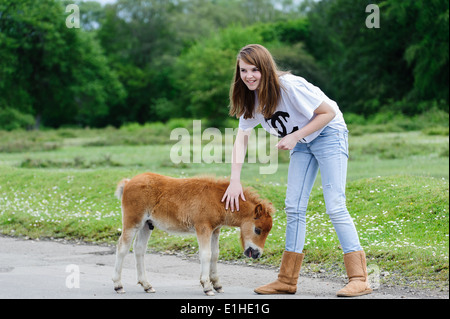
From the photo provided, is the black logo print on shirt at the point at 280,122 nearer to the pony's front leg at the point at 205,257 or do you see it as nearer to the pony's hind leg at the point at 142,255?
the pony's front leg at the point at 205,257

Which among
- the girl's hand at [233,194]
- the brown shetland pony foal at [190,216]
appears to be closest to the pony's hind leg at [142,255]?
the brown shetland pony foal at [190,216]

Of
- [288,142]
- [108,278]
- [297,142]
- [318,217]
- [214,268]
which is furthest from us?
[318,217]

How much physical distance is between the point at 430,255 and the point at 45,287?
4944 mm

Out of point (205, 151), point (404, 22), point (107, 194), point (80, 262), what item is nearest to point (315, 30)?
point (404, 22)

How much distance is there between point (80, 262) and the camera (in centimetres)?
970

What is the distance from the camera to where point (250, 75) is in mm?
6617

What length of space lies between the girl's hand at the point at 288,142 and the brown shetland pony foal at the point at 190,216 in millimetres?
858

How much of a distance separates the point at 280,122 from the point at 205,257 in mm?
1642

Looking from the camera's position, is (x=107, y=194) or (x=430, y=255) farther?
(x=107, y=194)

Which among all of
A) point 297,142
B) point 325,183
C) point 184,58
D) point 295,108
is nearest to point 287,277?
point 325,183

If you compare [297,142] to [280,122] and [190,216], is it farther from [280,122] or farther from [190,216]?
[190,216]
